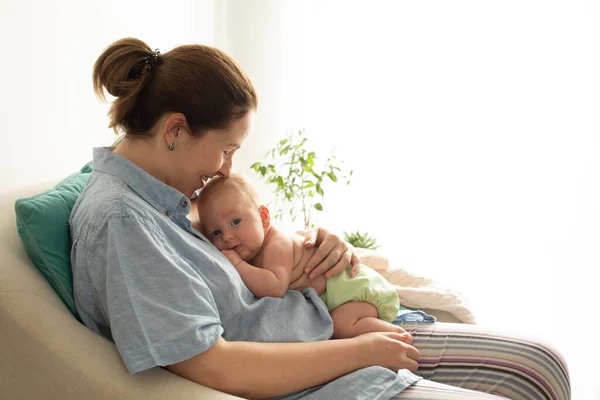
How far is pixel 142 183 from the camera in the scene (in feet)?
4.49

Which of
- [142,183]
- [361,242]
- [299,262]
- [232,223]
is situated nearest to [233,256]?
[232,223]

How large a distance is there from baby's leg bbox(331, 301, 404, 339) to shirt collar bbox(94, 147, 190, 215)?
1.64ft

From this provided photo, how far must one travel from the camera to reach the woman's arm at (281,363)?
1214mm

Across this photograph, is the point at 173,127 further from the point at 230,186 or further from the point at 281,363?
the point at 281,363

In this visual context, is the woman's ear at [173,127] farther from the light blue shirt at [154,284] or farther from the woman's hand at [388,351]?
the woman's hand at [388,351]

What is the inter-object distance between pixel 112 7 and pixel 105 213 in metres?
1.46

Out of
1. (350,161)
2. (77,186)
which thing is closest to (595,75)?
(350,161)

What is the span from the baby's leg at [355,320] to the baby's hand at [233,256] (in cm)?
28

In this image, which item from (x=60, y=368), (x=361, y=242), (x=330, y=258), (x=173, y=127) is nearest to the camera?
(x=60, y=368)

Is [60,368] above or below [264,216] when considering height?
below

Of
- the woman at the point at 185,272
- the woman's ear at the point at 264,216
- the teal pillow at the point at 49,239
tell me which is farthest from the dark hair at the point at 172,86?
the woman's ear at the point at 264,216

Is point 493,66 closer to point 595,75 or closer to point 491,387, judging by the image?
point 595,75

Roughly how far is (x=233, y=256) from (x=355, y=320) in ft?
1.13

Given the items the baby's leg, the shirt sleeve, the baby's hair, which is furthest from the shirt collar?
the baby's leg
